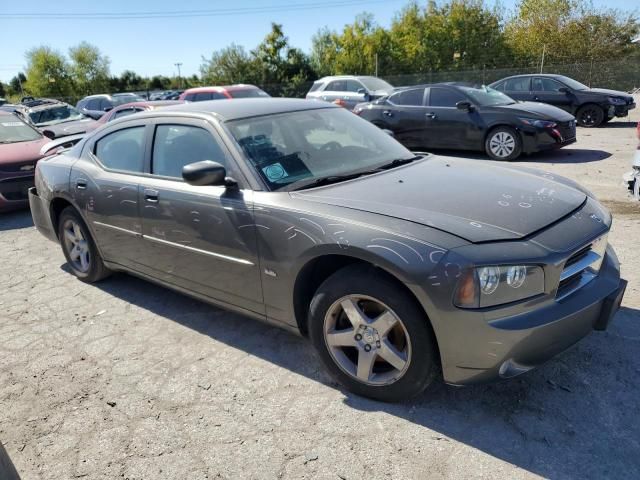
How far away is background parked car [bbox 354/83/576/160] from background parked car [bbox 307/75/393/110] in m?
4.35

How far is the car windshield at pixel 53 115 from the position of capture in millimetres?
13516

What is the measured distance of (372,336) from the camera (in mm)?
2619

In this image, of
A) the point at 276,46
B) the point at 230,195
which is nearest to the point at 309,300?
the point at 230,195

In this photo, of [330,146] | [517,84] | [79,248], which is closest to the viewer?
[330,146]

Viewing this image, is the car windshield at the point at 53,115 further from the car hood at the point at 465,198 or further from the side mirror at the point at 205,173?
the car hood at the point at 465,198

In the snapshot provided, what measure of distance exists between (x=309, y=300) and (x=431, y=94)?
8.42 metres

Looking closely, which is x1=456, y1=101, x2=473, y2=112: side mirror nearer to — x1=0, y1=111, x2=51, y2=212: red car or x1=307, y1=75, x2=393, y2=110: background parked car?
x1=307, y1=75, x2=393, y2=110: background parked car

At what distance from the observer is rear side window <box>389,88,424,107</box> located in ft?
34.5

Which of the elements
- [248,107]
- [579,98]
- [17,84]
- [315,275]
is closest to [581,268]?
[315,275]

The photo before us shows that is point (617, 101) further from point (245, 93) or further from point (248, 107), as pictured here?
point (248, 107)

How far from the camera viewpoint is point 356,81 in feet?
51.5

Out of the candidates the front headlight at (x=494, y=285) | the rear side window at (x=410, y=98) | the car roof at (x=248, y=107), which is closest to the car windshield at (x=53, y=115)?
the rear side window at (x=410, y=98)

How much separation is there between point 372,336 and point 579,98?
539 inches

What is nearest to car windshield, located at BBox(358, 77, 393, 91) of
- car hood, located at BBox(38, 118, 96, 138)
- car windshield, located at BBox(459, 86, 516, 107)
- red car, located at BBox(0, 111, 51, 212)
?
car windshield, located at BBox(459, 86, 516, 107)
